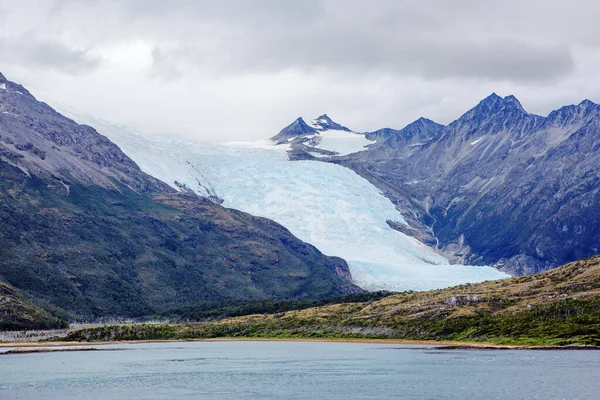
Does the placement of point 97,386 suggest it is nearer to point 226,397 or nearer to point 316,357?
point 226,397

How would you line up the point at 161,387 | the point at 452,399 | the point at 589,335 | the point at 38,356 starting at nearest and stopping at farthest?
the point at 452,399, the point at 161,387, the point at 589,335, the point at 38,356

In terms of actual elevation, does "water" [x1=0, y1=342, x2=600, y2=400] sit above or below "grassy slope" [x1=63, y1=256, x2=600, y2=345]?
below

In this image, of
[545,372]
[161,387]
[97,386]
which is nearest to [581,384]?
[545,372]

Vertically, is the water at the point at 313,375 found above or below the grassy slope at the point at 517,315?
below

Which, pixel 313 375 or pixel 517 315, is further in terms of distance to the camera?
pixel 517 315

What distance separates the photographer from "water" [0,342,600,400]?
97125mm

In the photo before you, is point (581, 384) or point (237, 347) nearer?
point (581, 384)

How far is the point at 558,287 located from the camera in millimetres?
180875

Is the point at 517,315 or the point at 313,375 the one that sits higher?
the point at 517,315

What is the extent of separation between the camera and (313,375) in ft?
383

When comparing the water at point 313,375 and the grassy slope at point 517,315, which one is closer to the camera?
the water at point 313,375

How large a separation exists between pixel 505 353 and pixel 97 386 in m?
64.7

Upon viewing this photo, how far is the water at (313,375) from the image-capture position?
97125 mm

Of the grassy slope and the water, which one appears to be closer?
the water
